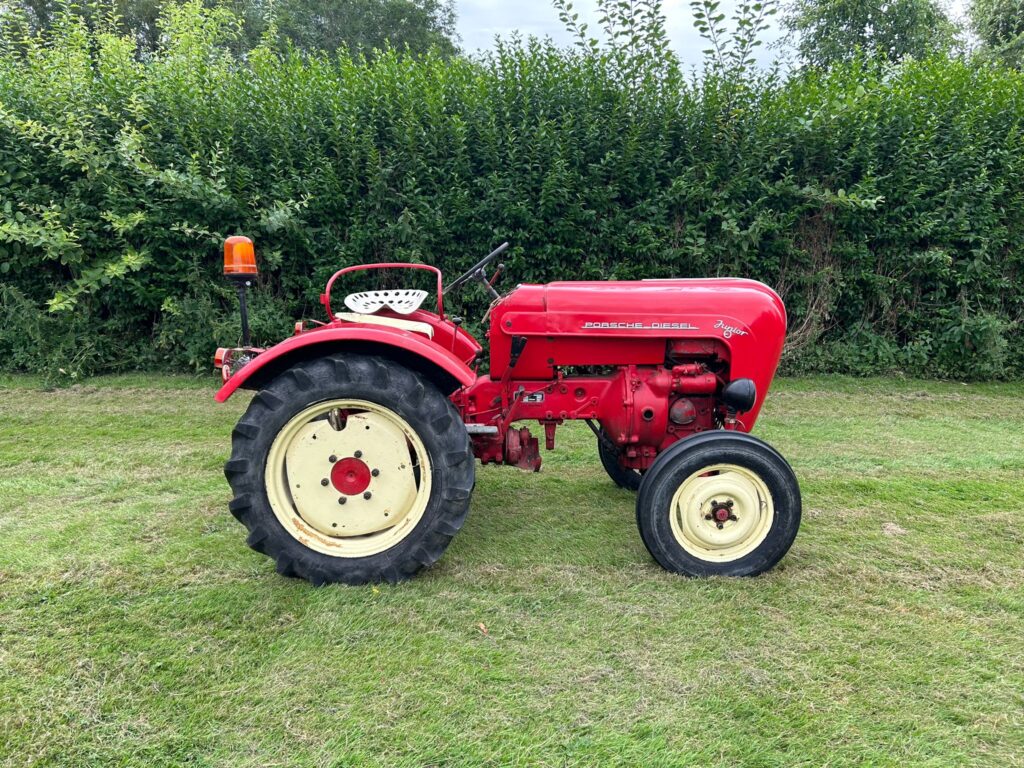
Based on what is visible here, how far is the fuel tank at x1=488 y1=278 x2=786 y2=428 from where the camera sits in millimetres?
2779

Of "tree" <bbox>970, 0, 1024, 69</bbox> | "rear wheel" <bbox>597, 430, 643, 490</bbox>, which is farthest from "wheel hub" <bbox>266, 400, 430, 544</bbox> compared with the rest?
"tree" <bbox>970, 0, 1024, 69</bbox>

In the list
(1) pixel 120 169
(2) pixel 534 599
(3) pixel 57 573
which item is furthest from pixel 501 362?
(1) pixel 120 169

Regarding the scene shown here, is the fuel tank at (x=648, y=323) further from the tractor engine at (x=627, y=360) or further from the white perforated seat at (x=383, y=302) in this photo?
the white perforated seat at (x=383, y=302)

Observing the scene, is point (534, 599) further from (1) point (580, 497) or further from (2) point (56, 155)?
(2) point (56, 155)

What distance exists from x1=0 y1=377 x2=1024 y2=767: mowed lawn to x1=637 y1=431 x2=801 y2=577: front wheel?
0.11 meters

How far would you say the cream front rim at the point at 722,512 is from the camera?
2555mm

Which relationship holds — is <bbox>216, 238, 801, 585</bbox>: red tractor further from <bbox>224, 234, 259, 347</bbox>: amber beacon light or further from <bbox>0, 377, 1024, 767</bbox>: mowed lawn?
<bbox>0, 377, 1024, 767</bbox>: mowed lawn

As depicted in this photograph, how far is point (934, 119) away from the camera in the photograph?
5.88 m

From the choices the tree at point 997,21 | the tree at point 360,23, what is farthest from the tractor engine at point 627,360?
the tree at point 360,23

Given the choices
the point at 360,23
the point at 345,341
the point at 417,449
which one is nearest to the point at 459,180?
the point at 345,341

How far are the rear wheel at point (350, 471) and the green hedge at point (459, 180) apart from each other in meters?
3.55

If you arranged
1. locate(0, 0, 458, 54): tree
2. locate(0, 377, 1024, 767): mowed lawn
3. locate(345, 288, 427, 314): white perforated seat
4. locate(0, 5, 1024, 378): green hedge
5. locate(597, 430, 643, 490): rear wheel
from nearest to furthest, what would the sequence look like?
locate(0, 377, 1024, 767): mowed lawn < locate(345, 288, 427, 314): white perforated seat < locate(597, 430, 643, 490): rear wheel < locate(0, 5, 1024, 378): green hedge < locate(0, 0, 458, 54): tree

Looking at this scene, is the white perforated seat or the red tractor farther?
the white perforated seat

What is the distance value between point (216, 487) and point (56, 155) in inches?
154
